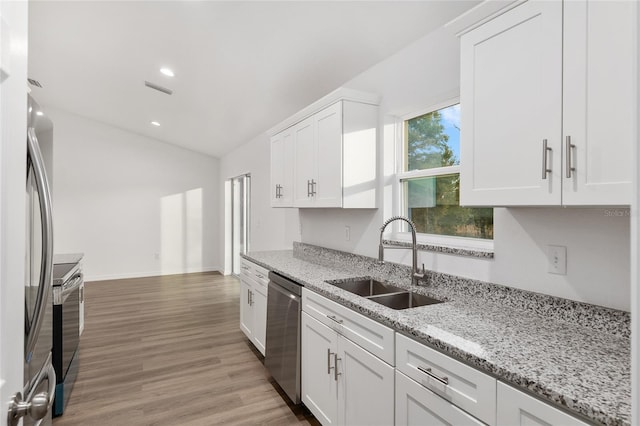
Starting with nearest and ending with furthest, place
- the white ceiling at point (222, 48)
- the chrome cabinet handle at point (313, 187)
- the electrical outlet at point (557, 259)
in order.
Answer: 1. the electrical outlet at point (557, 259)
2. the white ceiling at point (222, 48)
3. the chrome cabinet handle at point (313, 187)

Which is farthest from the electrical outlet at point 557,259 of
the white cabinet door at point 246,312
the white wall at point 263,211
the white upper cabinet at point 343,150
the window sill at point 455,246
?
the white wall at point 263,211

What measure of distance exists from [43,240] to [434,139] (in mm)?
2218

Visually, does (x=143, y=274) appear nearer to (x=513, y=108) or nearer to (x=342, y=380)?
(x=342, y=380)

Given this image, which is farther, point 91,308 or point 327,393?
point 91,308

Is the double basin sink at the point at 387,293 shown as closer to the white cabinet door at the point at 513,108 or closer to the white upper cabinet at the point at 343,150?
the white upper cabinet at the point at 343,150

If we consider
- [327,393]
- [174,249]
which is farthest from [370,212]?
[174,249]

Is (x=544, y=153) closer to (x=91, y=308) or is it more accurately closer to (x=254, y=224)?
(x=254, y=224)

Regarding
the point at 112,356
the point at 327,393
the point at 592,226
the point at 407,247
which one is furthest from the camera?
the point at 112,356

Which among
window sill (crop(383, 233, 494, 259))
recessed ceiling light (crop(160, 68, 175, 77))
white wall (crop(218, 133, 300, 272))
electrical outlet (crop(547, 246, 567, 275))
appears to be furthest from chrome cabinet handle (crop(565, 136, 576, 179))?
recessed ceiling light (crop(160, 68, 175, 77))

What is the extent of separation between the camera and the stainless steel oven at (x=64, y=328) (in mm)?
2342

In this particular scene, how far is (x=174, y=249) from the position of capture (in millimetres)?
7344

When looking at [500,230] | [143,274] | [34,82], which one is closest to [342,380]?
[500,230]

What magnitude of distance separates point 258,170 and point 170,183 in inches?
118

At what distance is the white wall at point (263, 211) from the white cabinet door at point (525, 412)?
318 cm
